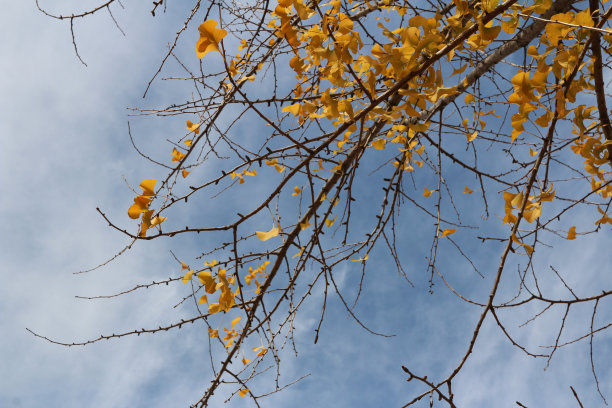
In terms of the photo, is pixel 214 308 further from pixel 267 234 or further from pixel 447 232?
pixel 447 232

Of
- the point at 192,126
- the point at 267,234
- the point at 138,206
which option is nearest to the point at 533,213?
the point at 267,234

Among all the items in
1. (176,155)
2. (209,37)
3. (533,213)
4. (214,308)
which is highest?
(176,155)

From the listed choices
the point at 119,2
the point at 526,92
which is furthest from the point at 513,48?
the point at 119,2

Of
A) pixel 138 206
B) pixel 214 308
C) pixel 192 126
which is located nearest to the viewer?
pixel 138 206

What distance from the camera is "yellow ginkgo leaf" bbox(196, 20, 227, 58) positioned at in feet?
2.87

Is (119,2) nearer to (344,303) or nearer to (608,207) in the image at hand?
(344,303)

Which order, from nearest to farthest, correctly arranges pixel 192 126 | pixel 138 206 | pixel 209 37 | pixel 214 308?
pixel 209 37, pixel 138 206, pixel 214 308, pixel 192 126

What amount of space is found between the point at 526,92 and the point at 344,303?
1138 mm

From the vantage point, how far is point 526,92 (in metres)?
1.03

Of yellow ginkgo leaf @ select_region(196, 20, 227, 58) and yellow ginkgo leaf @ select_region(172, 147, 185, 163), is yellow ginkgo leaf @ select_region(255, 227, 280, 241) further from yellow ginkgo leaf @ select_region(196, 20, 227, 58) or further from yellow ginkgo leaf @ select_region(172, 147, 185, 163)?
yellow ginkgo leaf @ select_region(172, 147, 185, 163)

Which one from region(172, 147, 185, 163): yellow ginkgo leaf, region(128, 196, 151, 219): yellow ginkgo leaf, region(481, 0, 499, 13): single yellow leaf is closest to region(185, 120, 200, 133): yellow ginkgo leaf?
region(172, 147, 185, 163): yellow ginkgo leaf

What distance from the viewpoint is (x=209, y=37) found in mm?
902

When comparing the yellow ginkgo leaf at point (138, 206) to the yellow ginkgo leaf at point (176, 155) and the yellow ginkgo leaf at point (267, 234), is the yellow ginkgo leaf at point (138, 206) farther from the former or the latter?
the yellow ginkgo leaf at point (176, 155)

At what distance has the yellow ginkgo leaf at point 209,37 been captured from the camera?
875mm
